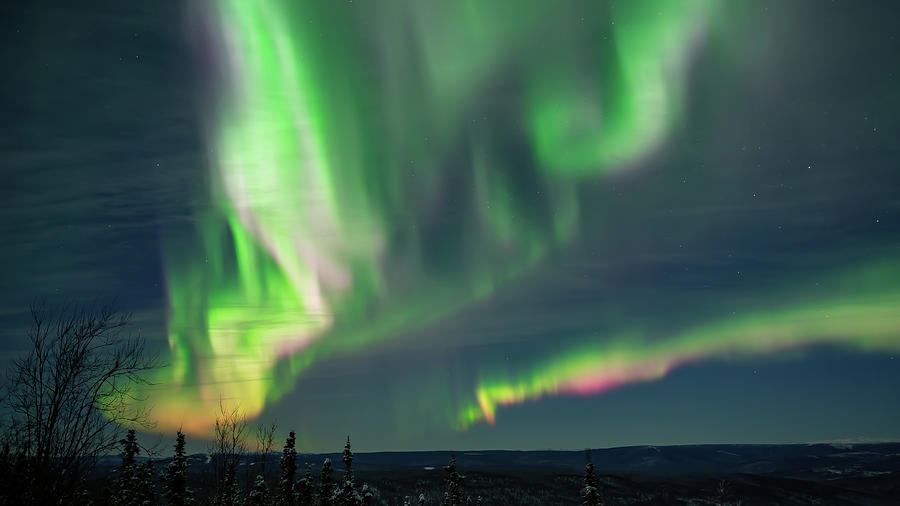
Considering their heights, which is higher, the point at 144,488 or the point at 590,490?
the point at 144,488

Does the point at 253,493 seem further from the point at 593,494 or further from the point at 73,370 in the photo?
the point at 73,370

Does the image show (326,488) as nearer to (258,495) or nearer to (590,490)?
(258,495)

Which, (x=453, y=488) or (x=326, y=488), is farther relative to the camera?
(x=326, y=488)

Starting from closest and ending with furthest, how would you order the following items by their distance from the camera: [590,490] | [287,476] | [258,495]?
[590,490] → [258,495] → [287,476]

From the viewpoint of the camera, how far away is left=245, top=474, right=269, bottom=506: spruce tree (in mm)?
58938


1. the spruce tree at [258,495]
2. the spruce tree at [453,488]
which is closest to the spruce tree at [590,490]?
the spruce tree at [453,488]

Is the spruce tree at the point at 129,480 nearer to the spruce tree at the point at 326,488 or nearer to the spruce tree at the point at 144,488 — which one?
the spruce tree at the point at 144,488

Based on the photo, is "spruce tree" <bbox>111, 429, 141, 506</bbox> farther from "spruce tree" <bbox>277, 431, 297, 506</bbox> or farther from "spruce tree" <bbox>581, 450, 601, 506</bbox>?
"spruce tree" <bbox>581, 450, 601, 506</bbox>

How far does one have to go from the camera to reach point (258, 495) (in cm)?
5944

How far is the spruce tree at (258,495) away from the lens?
58.9 meters

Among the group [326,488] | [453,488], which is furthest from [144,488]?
[453,488]

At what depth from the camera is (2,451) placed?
1800 cm

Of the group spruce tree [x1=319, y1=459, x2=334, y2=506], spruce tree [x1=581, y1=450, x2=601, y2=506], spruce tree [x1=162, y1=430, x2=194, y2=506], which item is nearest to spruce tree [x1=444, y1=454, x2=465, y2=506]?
spruce tree [x1=319, y1=459, x2=334, y2=506]

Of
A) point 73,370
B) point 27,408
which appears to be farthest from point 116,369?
point 27,408
